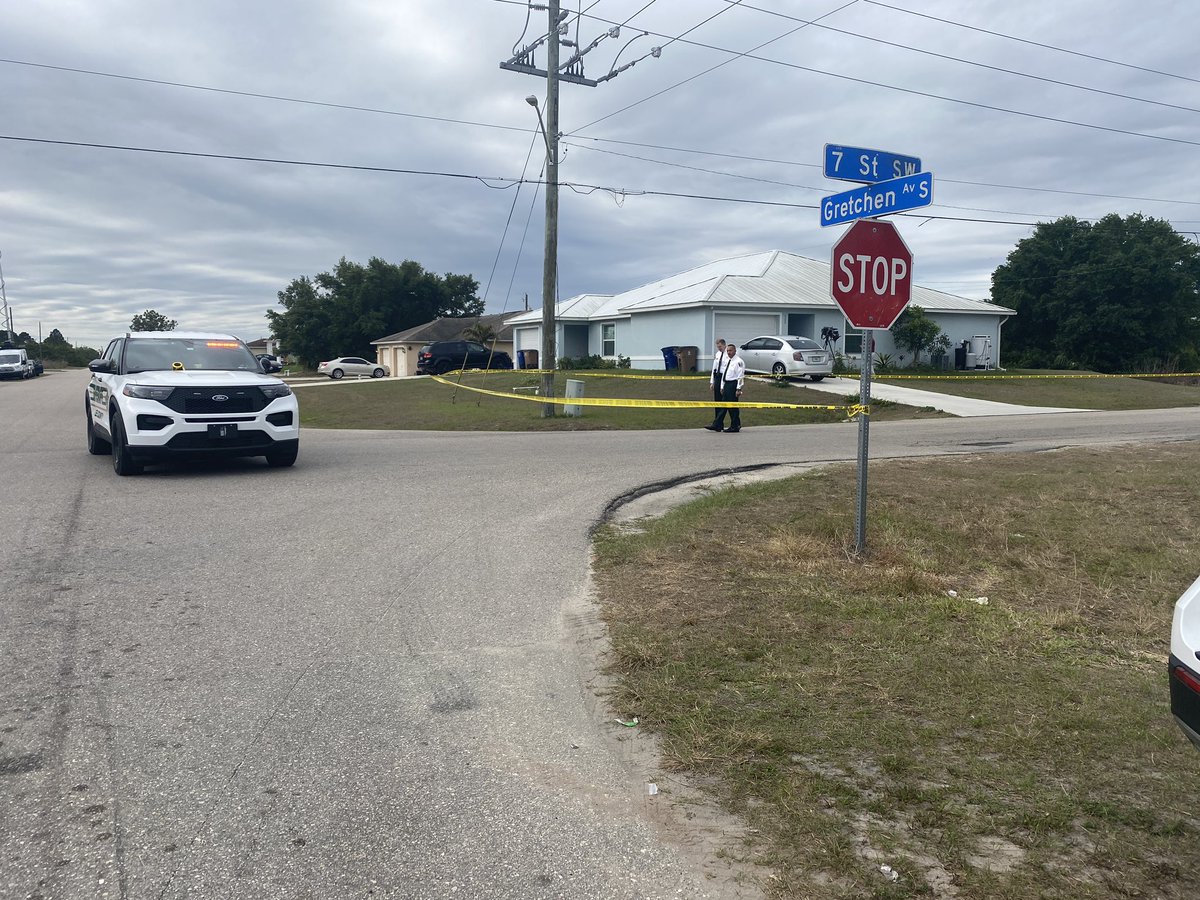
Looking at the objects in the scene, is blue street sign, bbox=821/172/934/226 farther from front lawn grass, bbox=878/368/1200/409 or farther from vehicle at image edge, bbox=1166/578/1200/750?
front lawn grass, bbox=878/368/1200/409

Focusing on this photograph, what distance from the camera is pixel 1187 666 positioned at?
267cm

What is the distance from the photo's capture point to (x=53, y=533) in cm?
788

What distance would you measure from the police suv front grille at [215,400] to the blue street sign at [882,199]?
23.7 ft

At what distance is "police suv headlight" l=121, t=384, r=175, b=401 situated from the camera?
10.8 m

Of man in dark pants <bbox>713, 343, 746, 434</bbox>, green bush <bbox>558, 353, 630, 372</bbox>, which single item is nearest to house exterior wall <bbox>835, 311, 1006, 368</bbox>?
Result: green bush <bbox>558, 353, 630, 372</bbox>

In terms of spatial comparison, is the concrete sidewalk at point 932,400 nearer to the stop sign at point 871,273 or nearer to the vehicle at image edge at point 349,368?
the stop sign at point 871,273

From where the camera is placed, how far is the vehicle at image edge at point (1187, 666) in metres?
2.63

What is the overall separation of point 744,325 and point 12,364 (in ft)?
137

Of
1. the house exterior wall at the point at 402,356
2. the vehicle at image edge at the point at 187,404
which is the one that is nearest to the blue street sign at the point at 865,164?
the vehicle at image edge at the point at 187,404

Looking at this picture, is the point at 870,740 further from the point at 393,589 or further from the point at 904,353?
the point at 904,353

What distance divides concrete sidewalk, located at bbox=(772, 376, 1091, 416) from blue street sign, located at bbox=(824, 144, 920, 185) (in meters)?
17.1

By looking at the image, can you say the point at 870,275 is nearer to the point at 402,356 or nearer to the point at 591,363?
the point at 591,363

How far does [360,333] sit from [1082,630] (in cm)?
7877

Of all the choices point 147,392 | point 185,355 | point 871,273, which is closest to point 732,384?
point 185,355
